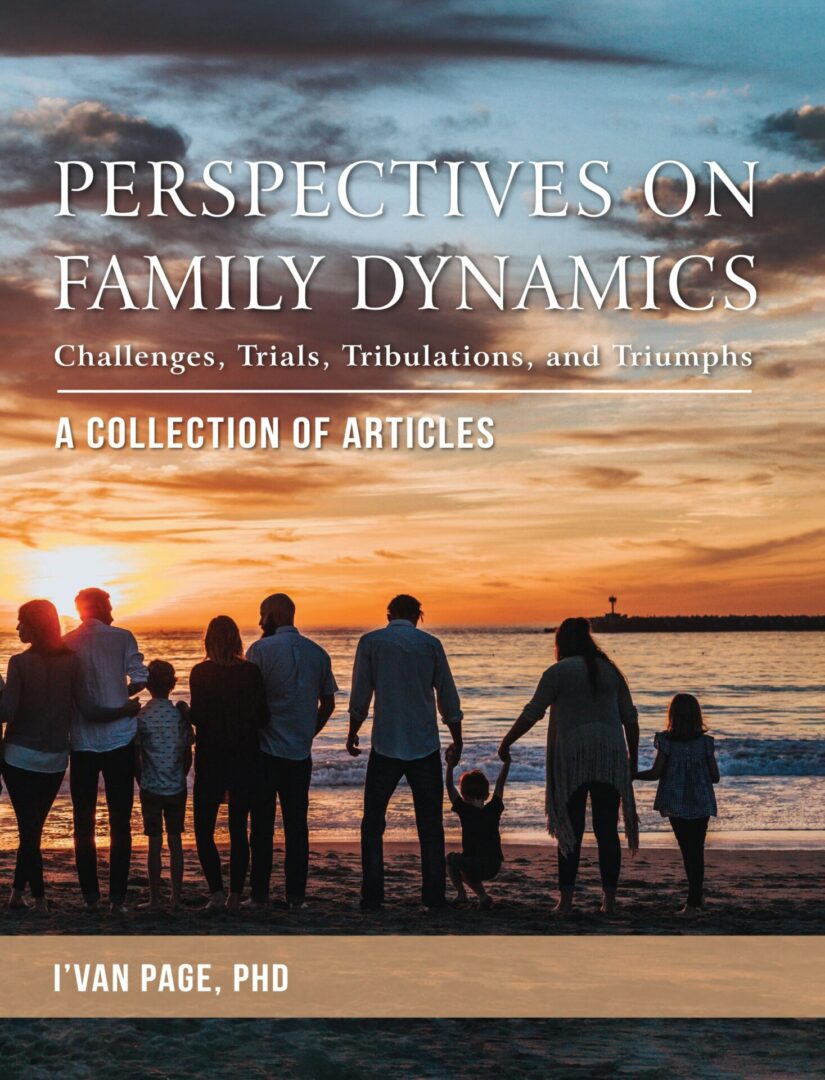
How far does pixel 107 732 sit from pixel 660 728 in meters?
21.1

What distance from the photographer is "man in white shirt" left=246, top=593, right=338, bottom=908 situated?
659 centimetres

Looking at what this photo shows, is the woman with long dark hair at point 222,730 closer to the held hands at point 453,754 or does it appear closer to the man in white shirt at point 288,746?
the man in white shirt at point 288,746

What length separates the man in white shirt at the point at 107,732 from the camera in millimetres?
6371

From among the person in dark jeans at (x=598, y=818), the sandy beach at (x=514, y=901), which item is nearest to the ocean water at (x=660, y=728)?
the sandy beach at (x=514, y=901)

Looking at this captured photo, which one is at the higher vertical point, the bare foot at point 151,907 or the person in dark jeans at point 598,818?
the person in dark jeans at point 598,818

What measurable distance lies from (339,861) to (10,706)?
3.61m

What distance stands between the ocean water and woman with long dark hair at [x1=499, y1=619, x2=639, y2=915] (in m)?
4.88

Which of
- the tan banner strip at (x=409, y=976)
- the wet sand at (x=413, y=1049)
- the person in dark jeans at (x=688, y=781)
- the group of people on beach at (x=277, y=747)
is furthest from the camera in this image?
the person in dark jeans at (x=688, y=781)

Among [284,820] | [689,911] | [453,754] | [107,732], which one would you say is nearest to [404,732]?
[453,754]

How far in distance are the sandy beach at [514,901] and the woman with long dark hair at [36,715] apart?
0.54m

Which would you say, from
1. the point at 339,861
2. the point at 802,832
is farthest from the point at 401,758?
the point at 802,832

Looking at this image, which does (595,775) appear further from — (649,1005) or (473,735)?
(473,735)

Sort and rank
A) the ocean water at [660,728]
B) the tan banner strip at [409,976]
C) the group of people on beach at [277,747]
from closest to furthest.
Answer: the tan banner strip at [409,976]
the group of people on beach at [277,747]
the ocean water at [660,728]

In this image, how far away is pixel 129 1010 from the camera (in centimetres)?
474
